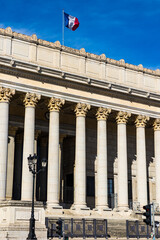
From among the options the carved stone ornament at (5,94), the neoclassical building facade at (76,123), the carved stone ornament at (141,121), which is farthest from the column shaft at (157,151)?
the carved stone ornament at (5,94)

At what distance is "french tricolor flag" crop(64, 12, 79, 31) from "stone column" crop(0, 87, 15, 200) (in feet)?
42.0

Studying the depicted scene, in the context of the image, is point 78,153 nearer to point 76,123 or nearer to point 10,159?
point 76,123

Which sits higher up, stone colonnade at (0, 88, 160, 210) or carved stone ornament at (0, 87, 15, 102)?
carved stone ornament at (0, 87, 15, 102)

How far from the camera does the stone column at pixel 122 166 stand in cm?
4991

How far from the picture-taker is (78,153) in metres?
47.7

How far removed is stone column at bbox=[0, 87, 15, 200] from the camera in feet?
138

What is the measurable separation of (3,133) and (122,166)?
14.8 meters

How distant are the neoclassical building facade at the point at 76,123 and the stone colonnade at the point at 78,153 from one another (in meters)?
0.10

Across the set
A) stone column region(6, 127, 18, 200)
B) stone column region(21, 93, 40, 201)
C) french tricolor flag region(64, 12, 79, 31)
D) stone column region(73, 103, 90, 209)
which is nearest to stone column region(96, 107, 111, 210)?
stone column region(73, 103, 90, 209)

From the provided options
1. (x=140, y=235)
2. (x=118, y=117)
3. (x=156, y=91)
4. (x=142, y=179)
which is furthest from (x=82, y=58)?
(x=140, y=235)

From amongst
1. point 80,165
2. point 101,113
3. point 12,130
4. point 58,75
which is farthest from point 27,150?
point 101,113

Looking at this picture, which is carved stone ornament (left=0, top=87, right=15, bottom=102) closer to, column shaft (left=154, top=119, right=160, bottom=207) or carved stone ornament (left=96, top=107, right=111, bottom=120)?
carved stone ornament (left=96, top=107, right=111, bottom=120)

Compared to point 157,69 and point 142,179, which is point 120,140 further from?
point 157,69

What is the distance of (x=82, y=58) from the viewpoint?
50.4 m
